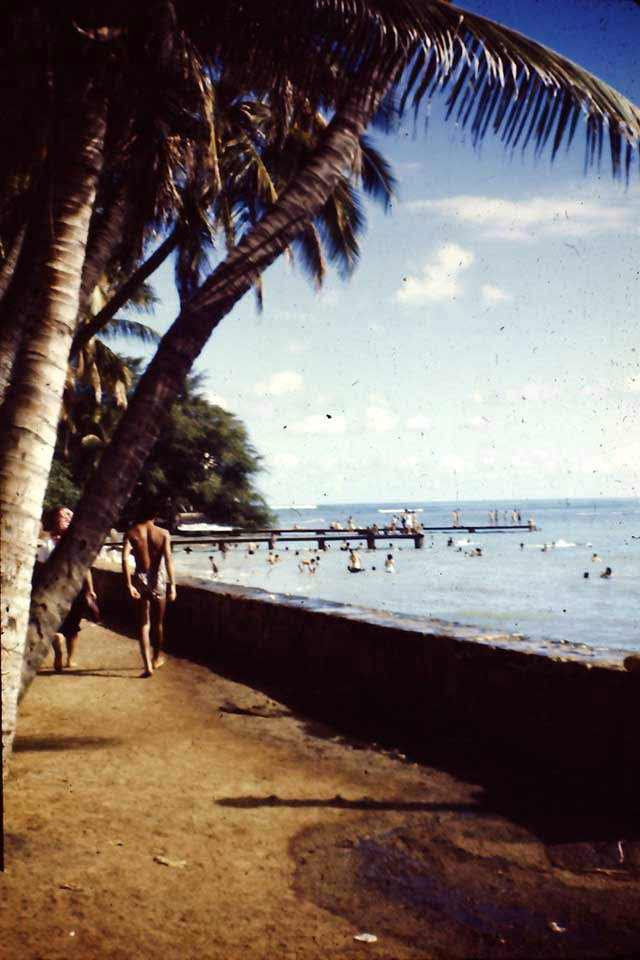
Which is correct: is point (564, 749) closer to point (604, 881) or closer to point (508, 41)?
point (604, 881)

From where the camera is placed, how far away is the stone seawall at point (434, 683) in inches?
173

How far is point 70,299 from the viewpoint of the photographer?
14.8 feet

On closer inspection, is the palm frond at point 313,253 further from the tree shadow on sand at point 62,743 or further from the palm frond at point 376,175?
the tree shadow on sand at point 62,743

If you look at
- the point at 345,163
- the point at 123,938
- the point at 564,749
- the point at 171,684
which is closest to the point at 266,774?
the point at 564,749

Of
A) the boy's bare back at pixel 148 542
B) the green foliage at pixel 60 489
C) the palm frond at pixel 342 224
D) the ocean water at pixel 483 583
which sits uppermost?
the palm frond at pixel 342 224

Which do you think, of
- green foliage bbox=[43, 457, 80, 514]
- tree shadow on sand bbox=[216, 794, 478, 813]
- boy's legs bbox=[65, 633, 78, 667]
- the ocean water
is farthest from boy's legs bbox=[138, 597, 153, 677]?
green foliage bbox=[43, 457, 80, 514]

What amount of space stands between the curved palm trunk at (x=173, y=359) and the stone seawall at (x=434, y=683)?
2262 mm

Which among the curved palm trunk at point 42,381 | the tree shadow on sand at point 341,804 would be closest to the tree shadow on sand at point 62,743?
the curved palm trunk at point 42,381

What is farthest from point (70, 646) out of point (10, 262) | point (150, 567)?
point (10, 262)

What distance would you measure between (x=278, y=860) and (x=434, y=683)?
7.38 feet

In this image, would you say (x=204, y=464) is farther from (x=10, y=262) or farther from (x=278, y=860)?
(x=278, y=860)

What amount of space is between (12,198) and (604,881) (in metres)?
7.47

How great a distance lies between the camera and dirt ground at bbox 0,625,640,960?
283 cm

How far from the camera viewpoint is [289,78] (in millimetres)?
5195
